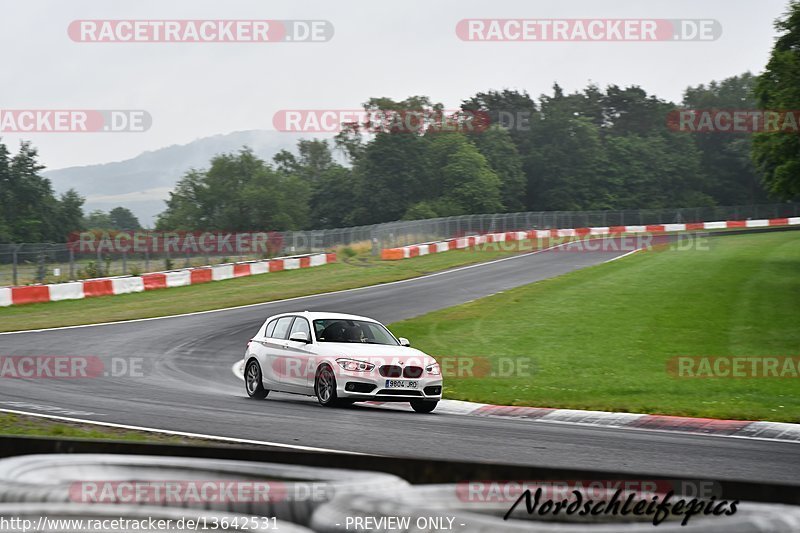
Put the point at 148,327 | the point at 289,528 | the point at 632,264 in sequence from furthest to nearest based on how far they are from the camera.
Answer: the point at 632,264
the point at 148,327
the point at 289,528

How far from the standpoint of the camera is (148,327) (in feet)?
86.8

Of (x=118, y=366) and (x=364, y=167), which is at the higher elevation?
(x=364, y=167)

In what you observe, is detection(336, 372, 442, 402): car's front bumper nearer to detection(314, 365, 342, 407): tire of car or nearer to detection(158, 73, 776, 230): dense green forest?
detection(314, 365, 342, 407): tire of car

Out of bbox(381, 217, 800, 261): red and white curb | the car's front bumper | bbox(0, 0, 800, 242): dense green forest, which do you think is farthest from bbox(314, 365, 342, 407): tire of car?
bbox(0, 0, 800, 242): dense green forest

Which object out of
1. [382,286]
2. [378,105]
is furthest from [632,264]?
[378,105]

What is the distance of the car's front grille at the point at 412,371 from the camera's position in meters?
14.2

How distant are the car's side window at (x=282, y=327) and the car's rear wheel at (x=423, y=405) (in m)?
2.53

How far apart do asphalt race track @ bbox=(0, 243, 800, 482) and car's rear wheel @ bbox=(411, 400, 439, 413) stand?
518 mm

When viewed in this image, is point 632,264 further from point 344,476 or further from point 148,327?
point 344,476

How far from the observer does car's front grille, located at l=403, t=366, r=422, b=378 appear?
14250 millimetres

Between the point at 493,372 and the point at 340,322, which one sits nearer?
the point at 340,322

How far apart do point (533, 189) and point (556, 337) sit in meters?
89.6

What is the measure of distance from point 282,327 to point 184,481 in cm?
1039

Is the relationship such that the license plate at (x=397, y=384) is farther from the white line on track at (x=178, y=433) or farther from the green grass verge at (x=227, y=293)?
the green grass verge at (x=227, y=293)
